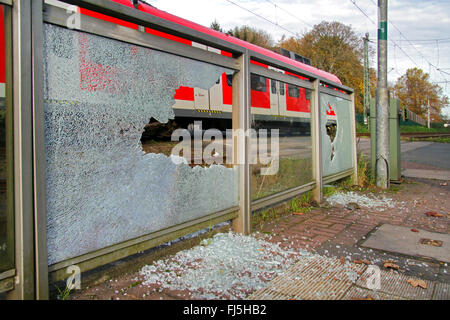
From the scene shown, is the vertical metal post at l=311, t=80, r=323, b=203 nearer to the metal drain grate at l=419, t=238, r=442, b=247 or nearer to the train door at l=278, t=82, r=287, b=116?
the train door at l=278, t=82, r=287, b=116

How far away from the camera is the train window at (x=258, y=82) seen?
3.87 m

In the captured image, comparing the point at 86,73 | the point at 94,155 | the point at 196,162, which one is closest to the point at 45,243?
the point at 94,155

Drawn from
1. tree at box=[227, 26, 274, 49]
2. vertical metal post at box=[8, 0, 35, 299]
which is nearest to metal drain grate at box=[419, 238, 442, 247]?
vertical metal post at box=[8, 0, 35, 299]

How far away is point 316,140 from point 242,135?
2.00m

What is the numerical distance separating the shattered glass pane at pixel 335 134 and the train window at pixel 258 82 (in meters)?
1.57

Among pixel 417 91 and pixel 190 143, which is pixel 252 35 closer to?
pixel 190 143

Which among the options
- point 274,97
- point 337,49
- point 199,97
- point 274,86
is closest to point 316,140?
point 274,97

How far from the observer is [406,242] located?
3641 mm

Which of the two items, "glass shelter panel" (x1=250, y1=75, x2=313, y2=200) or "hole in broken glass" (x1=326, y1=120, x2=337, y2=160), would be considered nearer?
"glass shelter panel" (x1=250, y1=75, x2=313, y2=200)

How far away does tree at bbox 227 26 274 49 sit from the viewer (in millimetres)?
41406

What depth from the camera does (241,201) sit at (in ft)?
12.0

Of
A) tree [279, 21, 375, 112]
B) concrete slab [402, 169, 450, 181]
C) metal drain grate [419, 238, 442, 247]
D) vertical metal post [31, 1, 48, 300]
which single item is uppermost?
tree [279, 21, 375, 112]

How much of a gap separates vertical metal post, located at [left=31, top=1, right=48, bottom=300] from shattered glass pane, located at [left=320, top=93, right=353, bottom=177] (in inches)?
163

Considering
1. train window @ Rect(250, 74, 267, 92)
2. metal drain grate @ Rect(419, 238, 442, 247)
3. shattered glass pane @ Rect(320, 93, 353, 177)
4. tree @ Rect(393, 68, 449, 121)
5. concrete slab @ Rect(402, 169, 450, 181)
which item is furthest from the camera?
tree @ Rect(393, 68, 449, 121)
